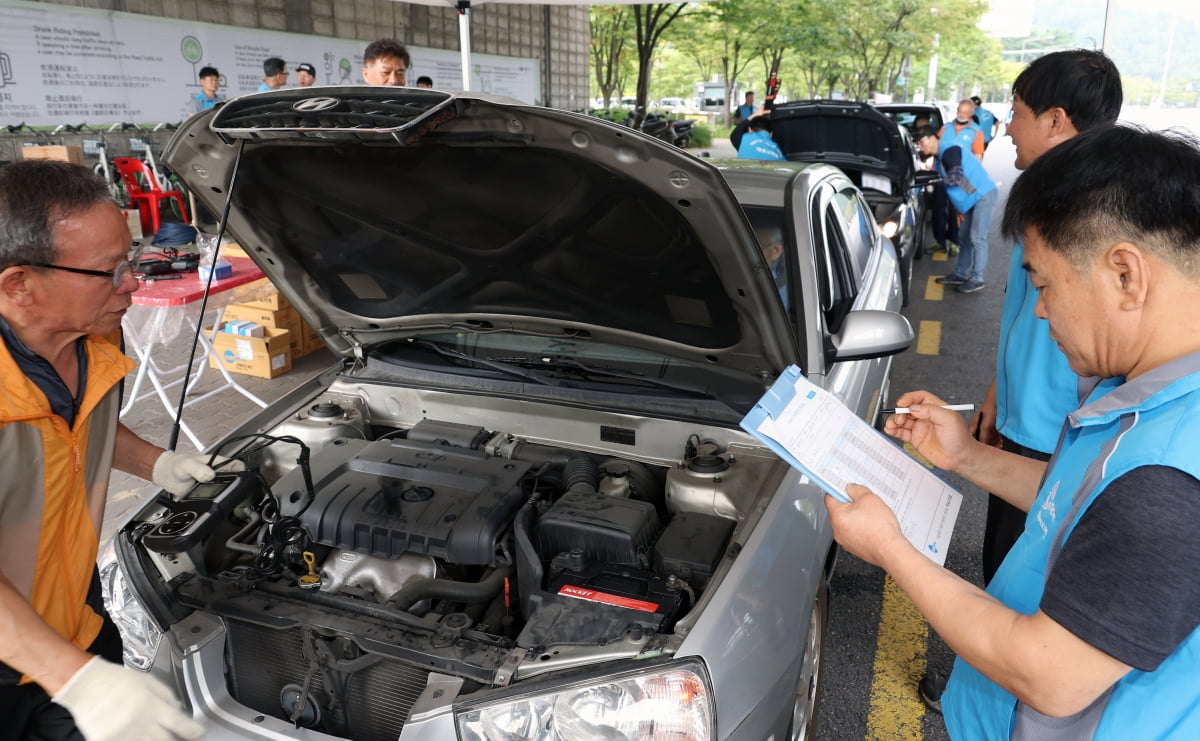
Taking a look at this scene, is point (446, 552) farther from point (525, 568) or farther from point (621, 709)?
point (621, 709)

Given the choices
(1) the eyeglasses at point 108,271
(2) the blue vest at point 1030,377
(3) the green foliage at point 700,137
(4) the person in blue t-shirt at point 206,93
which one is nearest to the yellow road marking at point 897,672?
(2) the blue vest at point 1030,377

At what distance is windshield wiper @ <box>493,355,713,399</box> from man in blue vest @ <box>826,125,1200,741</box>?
1.25 m

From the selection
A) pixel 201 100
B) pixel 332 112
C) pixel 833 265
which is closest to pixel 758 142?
pixel 833 265

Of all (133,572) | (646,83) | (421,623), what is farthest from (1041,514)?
(646,83)

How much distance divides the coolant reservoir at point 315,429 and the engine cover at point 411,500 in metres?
0.17

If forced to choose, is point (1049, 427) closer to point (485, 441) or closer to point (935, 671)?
point (935, 671)

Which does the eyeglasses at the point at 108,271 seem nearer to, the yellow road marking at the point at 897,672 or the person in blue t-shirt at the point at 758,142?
the yellow road marking at the point at 897,672

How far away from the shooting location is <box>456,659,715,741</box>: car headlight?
1.53m

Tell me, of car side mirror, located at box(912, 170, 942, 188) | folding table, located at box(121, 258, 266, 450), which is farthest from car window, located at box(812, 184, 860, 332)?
car side mirror, located at box(912, 170, 942, 188)

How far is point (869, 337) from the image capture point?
2369 mm

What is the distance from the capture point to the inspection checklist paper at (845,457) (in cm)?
133

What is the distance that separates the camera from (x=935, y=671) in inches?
109

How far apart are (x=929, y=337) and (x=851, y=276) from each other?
3.73m

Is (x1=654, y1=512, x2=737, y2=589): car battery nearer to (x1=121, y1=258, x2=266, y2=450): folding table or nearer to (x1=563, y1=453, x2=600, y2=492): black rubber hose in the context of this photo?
(x1=563, y1=453, x2=600, y2=492): black rubber hose
